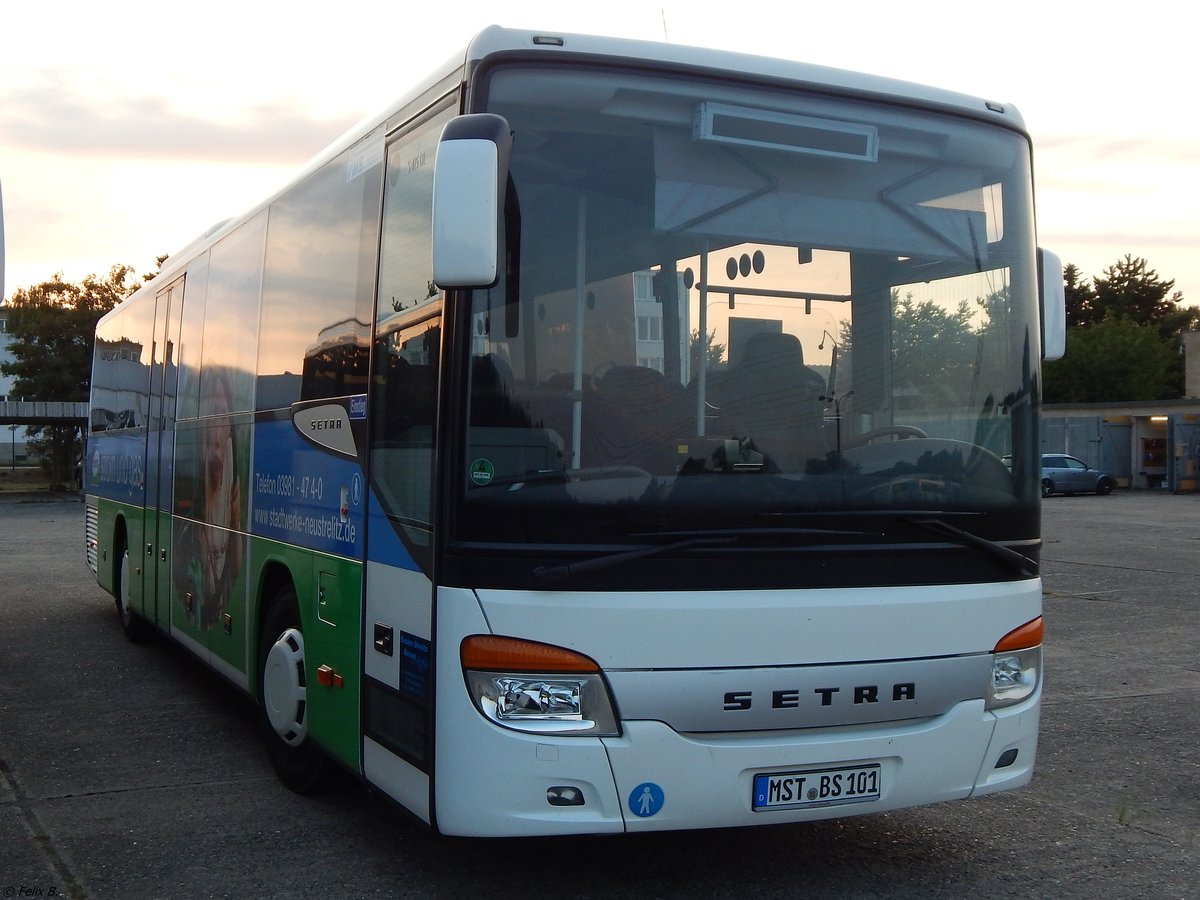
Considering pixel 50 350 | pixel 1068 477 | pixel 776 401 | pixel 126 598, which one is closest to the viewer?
pixel 776 401

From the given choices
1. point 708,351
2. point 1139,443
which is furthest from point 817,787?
point 1139,443

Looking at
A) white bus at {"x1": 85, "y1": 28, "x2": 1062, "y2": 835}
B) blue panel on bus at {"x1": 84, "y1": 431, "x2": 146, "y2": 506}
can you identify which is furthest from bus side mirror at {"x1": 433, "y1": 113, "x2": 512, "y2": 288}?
blue panel on bus at {"x1": 84, "y1": 431, "x2": 146, "y2": 506}

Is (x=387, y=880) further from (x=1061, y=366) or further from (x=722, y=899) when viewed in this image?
(x=1061, y=366)

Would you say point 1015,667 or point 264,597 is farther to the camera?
point 264,597

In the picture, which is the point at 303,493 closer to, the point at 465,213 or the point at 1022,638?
the point at 465,213

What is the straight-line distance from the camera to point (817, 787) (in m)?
4.43

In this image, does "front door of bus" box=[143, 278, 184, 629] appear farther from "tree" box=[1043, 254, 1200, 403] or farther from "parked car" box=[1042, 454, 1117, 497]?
"tree" box=[1043, 254, 1200, 403]

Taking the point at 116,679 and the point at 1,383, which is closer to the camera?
the point at 116,679

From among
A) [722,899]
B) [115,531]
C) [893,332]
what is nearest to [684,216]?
[893,332]

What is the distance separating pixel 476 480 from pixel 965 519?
Answer: 69.4 inches

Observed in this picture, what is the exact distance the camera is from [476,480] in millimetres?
4238

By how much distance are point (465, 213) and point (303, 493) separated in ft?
7.47

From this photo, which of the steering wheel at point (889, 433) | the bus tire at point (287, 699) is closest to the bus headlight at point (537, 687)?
the steering wheel at point (889, 433)

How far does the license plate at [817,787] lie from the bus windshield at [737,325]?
2.69 feet
